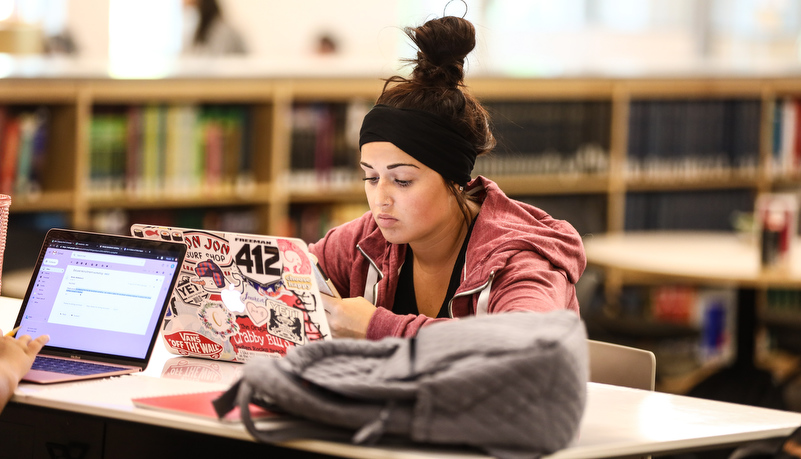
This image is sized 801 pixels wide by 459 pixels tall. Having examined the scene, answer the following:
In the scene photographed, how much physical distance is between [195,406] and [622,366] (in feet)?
2.95

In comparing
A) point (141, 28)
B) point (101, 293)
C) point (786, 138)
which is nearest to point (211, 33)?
point (141, 28)

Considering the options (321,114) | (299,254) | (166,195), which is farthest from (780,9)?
(299,254)

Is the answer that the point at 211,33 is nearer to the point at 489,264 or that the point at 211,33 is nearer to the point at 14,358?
the point at 489,264

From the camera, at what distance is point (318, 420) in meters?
1.29

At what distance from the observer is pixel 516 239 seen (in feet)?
5.85

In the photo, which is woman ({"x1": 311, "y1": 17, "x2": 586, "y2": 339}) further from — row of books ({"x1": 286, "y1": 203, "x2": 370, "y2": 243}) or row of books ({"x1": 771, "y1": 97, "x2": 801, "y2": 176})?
row of books ({"x1": 771, "y1": 97, "x2": 801, "y2": 176})

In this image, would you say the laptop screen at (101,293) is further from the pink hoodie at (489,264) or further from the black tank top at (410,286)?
the black tank top at (410,286)

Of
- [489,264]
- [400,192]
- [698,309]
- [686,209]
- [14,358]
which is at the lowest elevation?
[698,309]

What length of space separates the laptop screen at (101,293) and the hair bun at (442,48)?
0.64 metres

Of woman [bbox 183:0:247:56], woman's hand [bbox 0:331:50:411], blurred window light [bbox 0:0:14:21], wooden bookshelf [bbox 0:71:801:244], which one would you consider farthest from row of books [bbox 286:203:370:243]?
woman's hand [bbox 0:331:50:411]

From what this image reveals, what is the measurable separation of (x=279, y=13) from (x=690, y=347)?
3.41 metres

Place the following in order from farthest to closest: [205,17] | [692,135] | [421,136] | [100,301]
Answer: [205,17], [692,135], [421,136], [100,301]

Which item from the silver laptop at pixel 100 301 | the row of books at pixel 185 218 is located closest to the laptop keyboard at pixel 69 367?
the silver laptop at pixel 100 301

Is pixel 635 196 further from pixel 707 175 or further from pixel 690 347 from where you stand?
pixel 690 347
